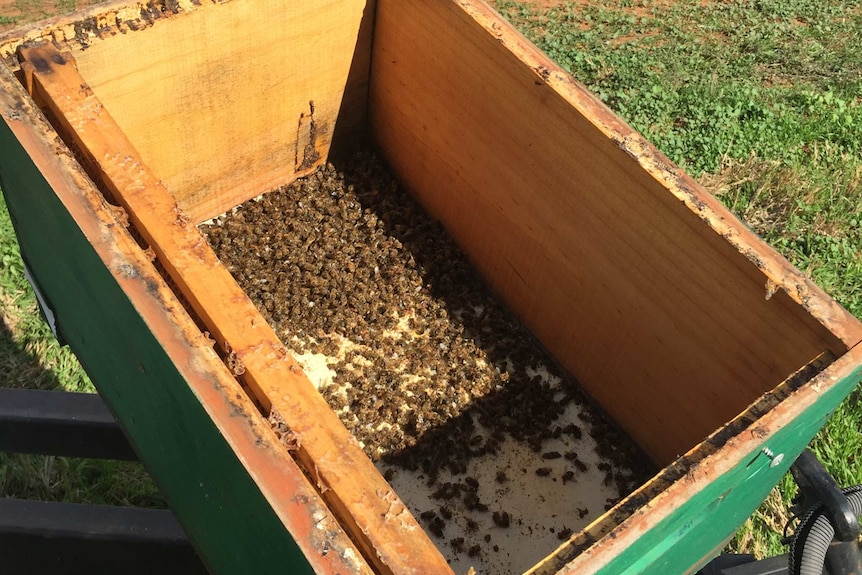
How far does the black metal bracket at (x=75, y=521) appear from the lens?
255 centimetres

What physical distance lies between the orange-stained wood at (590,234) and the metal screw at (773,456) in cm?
32

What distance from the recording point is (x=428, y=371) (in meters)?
3.15

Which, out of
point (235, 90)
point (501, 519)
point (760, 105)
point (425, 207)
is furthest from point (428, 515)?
point (760, 105)

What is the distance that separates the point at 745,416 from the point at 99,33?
6.90 ft

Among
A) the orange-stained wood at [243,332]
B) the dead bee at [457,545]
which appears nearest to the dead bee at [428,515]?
the dead bee at [457,545]

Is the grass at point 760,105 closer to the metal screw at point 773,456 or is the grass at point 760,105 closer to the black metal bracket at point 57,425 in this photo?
the metal screw at point 773,456

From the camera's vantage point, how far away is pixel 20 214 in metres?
2.59

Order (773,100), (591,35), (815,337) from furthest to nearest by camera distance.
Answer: (591,35) < (773,100) < (815,337)

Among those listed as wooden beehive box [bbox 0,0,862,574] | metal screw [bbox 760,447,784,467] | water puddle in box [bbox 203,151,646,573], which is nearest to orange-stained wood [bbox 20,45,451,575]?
wooden beehive box [bbox 0,0,862,574]

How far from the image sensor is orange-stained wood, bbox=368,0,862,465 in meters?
2.37

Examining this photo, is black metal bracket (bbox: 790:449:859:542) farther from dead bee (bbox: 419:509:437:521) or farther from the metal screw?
dead bee (bbox: 419:509:437:521)

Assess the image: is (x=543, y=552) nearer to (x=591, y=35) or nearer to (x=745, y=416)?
(x=745, y=416)

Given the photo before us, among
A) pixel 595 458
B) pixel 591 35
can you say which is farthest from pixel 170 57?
pixel 591 35

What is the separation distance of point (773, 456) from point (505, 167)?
57.7 inches
